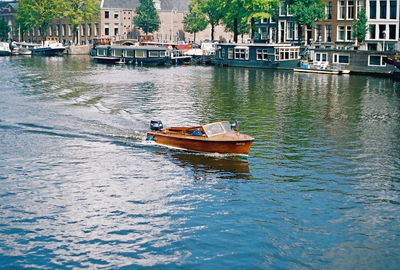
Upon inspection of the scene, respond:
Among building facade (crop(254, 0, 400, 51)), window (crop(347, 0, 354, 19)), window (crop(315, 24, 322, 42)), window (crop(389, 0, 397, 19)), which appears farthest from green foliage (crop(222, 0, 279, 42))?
window (crop(389, 0, 397, 19))

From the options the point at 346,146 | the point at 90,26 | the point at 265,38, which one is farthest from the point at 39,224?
the point at 90,26

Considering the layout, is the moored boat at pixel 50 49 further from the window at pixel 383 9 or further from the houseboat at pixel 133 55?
the window at pixel 383 9

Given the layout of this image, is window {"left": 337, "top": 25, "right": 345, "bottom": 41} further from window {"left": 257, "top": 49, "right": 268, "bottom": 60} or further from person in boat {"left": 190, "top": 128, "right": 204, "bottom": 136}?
person in boat {"left": 190, "top": 128, "right": 204, "bottom": 136}

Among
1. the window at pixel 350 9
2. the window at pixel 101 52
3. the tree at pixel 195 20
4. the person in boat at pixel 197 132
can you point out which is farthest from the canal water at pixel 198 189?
the tree at pixel 195 20

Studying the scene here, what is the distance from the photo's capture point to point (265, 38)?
132m

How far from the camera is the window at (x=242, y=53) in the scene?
12006cm

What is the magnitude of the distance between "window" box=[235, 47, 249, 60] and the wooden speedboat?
76.6 metres

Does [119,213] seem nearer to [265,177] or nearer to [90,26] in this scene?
[265,177]

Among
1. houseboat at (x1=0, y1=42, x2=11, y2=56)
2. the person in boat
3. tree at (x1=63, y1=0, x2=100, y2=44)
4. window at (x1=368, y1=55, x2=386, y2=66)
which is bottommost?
the person in boat

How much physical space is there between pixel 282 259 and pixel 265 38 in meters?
109

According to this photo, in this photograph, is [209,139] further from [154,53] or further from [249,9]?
[154,53]

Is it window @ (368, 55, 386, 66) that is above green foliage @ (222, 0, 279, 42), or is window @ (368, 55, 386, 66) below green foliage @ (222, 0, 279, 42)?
below

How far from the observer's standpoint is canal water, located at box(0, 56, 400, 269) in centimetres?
2744

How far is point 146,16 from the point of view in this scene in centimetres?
17488
